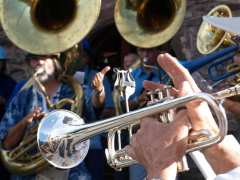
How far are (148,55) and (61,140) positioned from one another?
1882 mm

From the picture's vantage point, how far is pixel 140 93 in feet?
13.2

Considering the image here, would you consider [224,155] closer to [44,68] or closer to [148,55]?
[44,68]

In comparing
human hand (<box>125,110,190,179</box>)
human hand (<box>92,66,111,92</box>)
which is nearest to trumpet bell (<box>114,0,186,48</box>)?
human hand (<box>92,66,111,92</box>)

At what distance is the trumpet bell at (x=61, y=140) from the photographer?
8.50 feet

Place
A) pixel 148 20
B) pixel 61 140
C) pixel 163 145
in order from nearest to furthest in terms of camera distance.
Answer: pixel 163 145 < pixel 61 140 < pixel 148 20

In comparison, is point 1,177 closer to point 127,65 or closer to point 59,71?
point 59,71

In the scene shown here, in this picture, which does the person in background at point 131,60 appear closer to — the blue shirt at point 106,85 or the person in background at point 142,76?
the person in background at point 142,76

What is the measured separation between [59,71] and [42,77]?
0.43 ft

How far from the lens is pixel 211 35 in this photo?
15.5ft

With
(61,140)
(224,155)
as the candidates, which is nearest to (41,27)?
(61,140)

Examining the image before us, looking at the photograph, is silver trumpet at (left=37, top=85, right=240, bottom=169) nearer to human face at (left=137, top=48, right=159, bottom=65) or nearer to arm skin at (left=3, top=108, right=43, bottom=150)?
Answer: arm skin at (left=3, top=108, right=43, bottom=150)

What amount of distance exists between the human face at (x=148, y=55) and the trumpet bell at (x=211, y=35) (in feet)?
1.63

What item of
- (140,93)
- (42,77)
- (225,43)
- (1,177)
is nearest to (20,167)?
(1,177)

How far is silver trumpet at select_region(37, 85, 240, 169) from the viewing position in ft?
5.79
